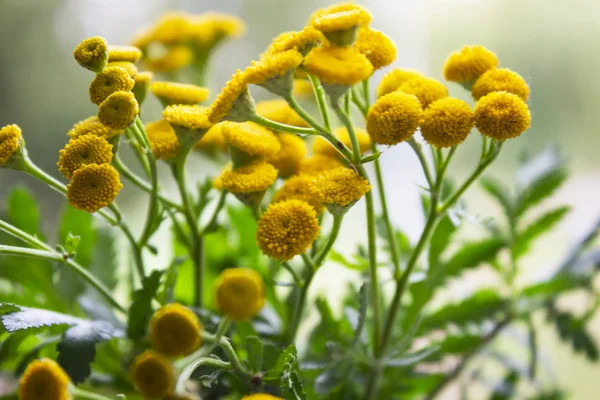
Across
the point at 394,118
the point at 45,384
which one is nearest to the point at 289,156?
the point at 394,118

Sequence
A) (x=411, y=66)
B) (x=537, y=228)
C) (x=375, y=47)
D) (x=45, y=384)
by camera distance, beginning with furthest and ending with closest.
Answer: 1. (x=411, y=66)
2. (x=537, y=228)
3. (x=375, y=47)
4. (x=45, y=384)

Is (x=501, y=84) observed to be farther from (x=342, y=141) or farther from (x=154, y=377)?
(x=154, y=377)

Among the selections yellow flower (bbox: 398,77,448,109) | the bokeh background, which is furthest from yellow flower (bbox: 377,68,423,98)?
the bokeh background

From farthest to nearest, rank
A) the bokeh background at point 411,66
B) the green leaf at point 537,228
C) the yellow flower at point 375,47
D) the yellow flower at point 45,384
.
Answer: the bokeh background at point 411,66
the green leaf at point 537,228
the yellow flower at point 375,47
the yellow flower at point 45,384

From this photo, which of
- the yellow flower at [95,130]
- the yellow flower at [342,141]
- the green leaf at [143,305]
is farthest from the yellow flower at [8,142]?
the yellow flower at [342,141]

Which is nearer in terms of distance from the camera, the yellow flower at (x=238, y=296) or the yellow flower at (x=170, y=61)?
the yellow flower at (x=238, y=296)

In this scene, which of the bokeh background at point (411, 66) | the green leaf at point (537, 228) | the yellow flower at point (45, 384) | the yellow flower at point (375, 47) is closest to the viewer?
the yellow flower at point (45, 384)

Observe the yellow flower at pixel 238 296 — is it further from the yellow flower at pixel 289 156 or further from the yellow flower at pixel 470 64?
the yellow flower at pixel 470 64
